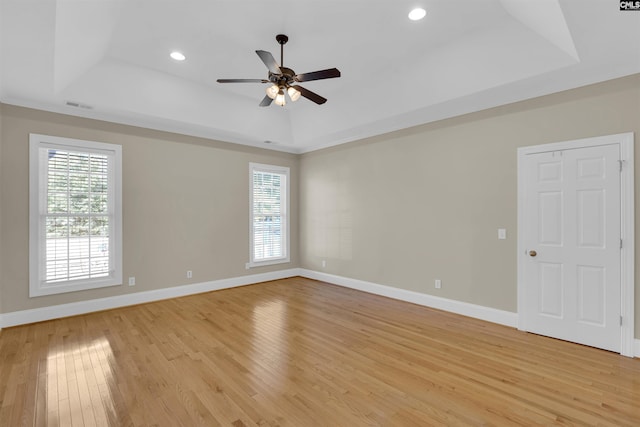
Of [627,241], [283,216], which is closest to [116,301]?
[283,216]

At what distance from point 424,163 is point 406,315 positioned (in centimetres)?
232

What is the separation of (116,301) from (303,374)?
11.5ft

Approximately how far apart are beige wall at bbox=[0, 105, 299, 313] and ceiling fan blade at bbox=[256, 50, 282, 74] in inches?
119

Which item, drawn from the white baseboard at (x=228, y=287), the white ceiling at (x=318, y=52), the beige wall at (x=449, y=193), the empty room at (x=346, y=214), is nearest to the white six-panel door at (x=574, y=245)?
the empty room at (x=346, y=214)

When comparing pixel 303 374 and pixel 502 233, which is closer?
pixel 303 374

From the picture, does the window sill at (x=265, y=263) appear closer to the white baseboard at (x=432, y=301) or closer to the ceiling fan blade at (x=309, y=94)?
the white baseboard at (x=432, y=301)

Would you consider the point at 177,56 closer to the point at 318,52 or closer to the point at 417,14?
the point at 318,52

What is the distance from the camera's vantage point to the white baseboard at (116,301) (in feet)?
12.7

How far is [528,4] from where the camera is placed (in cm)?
262

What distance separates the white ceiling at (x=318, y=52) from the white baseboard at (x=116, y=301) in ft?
8.90

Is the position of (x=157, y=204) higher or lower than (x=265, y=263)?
higher

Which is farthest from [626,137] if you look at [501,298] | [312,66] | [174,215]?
[174,215]

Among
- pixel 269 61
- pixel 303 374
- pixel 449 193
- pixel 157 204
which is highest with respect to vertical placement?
pixel 269 61

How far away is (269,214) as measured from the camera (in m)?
6.51
